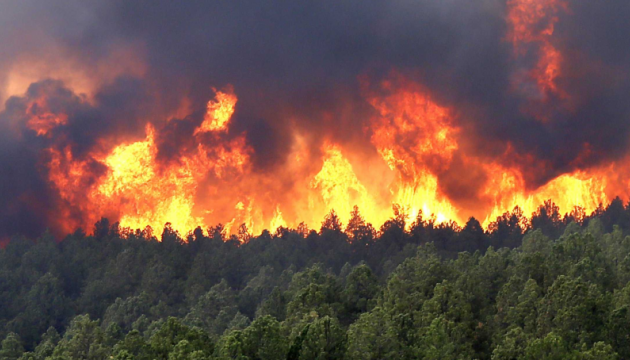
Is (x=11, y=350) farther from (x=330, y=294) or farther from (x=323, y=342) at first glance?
(x=323, y=342)

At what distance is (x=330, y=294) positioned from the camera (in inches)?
Result: 4793

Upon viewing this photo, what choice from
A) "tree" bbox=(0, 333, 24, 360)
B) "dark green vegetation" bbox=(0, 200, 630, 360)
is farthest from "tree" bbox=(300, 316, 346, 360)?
"tree" bbox=(0, 333, 24, 360)

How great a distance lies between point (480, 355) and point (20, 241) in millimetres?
131255

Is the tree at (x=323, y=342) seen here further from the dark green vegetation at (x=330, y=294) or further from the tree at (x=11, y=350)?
the tree at (x=11, y=350)

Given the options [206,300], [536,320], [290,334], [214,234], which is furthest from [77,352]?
[214,234]

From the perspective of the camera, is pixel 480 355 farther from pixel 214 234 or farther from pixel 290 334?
pixel 214 234

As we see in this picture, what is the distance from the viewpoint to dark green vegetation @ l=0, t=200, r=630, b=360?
91188 millimetres

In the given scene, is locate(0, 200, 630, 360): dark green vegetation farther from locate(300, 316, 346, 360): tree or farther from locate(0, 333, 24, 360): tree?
locate(0, 333, 24, 360): tree

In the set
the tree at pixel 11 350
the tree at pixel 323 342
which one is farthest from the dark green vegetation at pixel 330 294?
the tree at pixel 11 350

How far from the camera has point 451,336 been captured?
95562mm

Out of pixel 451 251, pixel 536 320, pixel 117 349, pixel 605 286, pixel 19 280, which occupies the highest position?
pixel 451 251

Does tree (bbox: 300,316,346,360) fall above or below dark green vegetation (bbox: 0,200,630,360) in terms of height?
below

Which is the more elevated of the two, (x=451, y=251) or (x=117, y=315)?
(x=451, y=251)

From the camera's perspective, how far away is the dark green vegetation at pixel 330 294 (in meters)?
91.2
